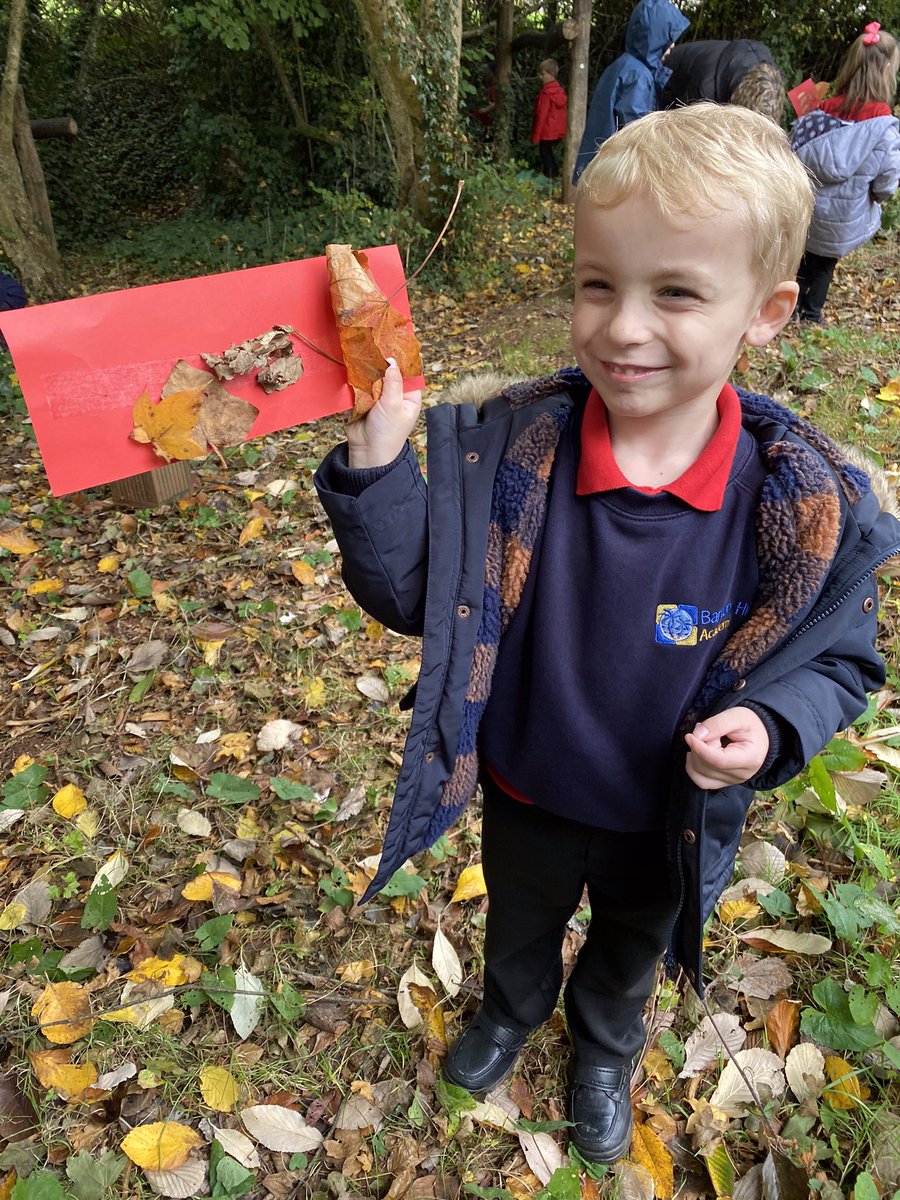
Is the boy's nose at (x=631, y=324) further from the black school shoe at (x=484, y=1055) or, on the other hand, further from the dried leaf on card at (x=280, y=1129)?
the dried leaf on card at (x=280, y=1129)

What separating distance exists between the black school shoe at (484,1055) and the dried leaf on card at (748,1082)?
482 mm

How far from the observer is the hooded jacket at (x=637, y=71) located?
5.25 meters

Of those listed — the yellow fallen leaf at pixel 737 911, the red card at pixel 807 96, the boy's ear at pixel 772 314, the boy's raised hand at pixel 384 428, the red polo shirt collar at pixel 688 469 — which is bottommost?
the yellow fallen leaf at pixel 737 911

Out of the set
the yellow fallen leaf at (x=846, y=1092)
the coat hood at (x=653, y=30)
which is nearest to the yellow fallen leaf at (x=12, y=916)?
the yellow fallen leaf at (x=846, y=1092)

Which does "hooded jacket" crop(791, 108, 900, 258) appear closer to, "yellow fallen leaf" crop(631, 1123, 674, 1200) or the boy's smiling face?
the boy's smiling face

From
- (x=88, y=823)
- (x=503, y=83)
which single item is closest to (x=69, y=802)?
(x=88, y=823)

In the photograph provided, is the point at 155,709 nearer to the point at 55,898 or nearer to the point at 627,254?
the point at 55,898

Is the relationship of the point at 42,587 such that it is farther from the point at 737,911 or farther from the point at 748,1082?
the point at 748,1082

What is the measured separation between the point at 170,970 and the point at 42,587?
206 centimetres

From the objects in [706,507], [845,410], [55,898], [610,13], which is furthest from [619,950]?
[610,13]

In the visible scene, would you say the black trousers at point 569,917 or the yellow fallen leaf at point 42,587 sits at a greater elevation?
the black trousers at point 569,917

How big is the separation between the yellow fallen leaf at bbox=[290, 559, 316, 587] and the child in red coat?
33.1 feet

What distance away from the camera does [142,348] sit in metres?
1.08

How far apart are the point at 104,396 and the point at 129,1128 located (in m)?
1.67
